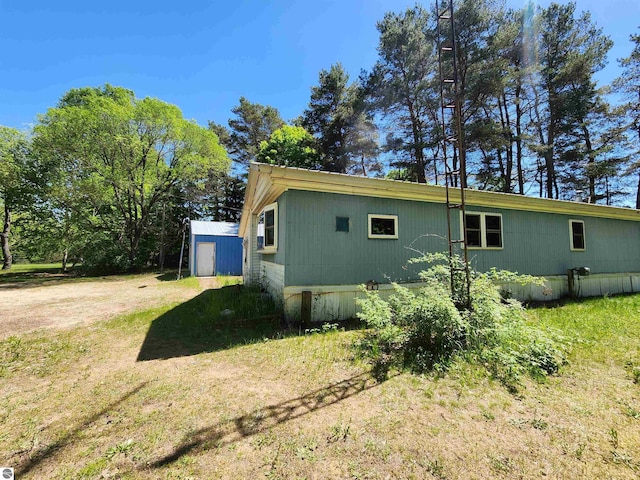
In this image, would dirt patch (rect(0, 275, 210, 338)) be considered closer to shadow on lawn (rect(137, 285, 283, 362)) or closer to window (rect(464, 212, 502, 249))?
shadow on lawn (rect(137, 285, 283, 362))

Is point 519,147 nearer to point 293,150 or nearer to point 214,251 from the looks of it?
point 293,150

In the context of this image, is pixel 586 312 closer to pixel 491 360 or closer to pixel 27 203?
pixel 491 360

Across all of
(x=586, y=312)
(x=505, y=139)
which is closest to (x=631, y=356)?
(x=586, y=312)

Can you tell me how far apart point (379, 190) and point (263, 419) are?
4752mm

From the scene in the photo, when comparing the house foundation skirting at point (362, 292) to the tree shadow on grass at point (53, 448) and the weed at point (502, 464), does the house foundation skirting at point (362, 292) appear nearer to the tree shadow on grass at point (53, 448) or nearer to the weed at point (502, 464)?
the tree shadow on grass at point (53, 448)

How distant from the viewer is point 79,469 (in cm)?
181

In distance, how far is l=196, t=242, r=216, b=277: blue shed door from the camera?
14.6 meters

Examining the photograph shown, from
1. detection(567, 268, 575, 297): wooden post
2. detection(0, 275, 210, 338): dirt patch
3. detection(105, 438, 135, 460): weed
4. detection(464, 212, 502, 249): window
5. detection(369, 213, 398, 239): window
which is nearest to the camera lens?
detection(105, 438, 135, 460): weed

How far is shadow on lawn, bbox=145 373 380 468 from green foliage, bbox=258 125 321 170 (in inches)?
724

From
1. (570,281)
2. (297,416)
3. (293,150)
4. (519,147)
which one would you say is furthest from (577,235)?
(293,150)

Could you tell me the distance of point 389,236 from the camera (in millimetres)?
5996

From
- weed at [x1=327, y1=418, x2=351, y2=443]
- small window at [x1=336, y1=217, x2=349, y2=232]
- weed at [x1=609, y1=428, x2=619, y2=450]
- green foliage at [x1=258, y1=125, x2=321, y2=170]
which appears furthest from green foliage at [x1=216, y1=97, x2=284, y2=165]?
weed at [x1=609, y1=428, x2=619, y2=450]

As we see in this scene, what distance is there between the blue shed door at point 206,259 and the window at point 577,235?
15149 mm

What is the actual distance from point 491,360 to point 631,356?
2057 mm
